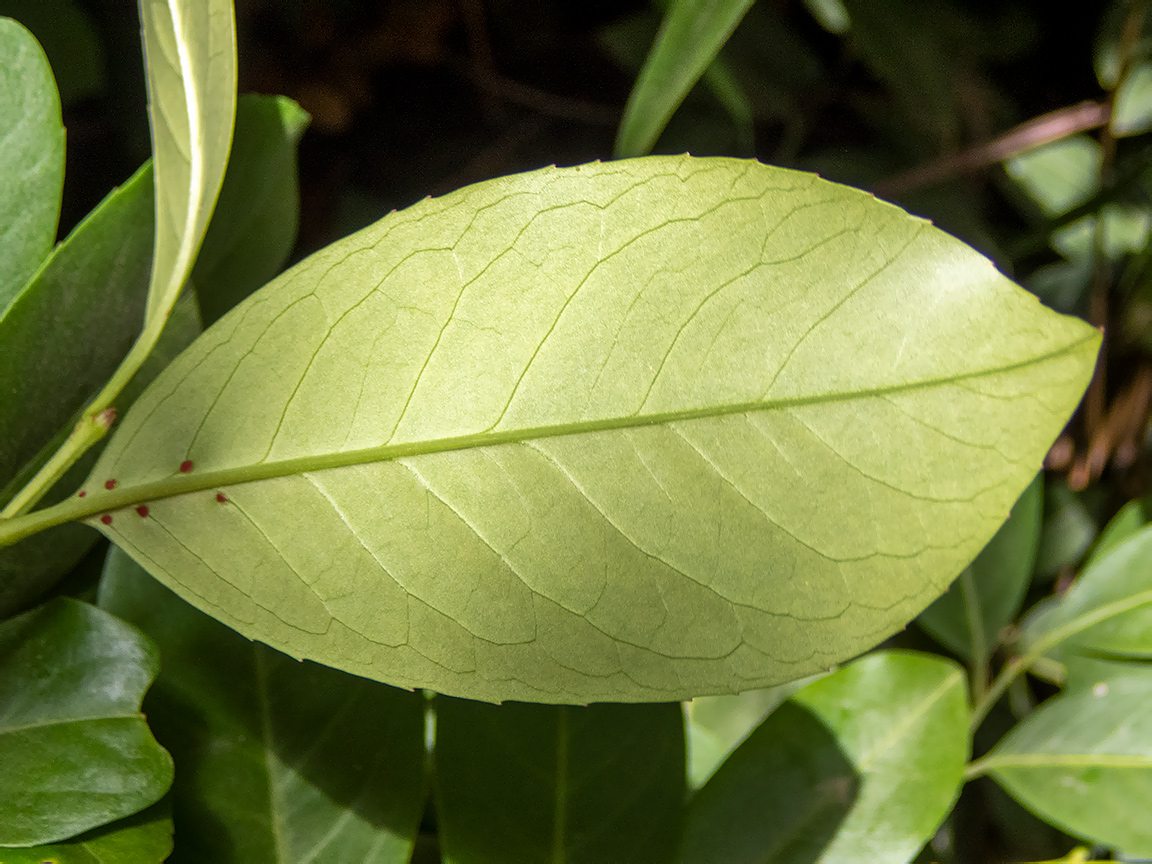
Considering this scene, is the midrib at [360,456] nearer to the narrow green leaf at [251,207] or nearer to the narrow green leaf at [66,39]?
the narrow green leaf at [251,207]

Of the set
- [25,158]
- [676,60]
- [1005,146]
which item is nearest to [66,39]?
[25,158]

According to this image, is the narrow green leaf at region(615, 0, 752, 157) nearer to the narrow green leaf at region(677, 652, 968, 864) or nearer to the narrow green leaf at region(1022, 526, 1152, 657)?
the narrow green leaf at region(677, 652, 968, 864)

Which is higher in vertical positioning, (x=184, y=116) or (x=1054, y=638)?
(x=184, y=116)

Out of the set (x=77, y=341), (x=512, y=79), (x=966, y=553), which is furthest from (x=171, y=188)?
(x=512, y=79)

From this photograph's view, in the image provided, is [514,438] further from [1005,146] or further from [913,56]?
[1005,146]

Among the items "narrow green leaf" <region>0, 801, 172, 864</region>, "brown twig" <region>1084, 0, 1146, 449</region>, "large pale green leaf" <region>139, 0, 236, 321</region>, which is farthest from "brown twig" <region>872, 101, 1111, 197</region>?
"narrow green leaf" <region>0, 801, 172, 864</region>

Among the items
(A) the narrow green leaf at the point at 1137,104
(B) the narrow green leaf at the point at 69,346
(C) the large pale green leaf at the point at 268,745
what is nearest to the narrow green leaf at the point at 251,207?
(B) the narrow green leaf at the point at 69,346

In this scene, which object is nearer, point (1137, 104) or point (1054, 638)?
point (1054, 638)
